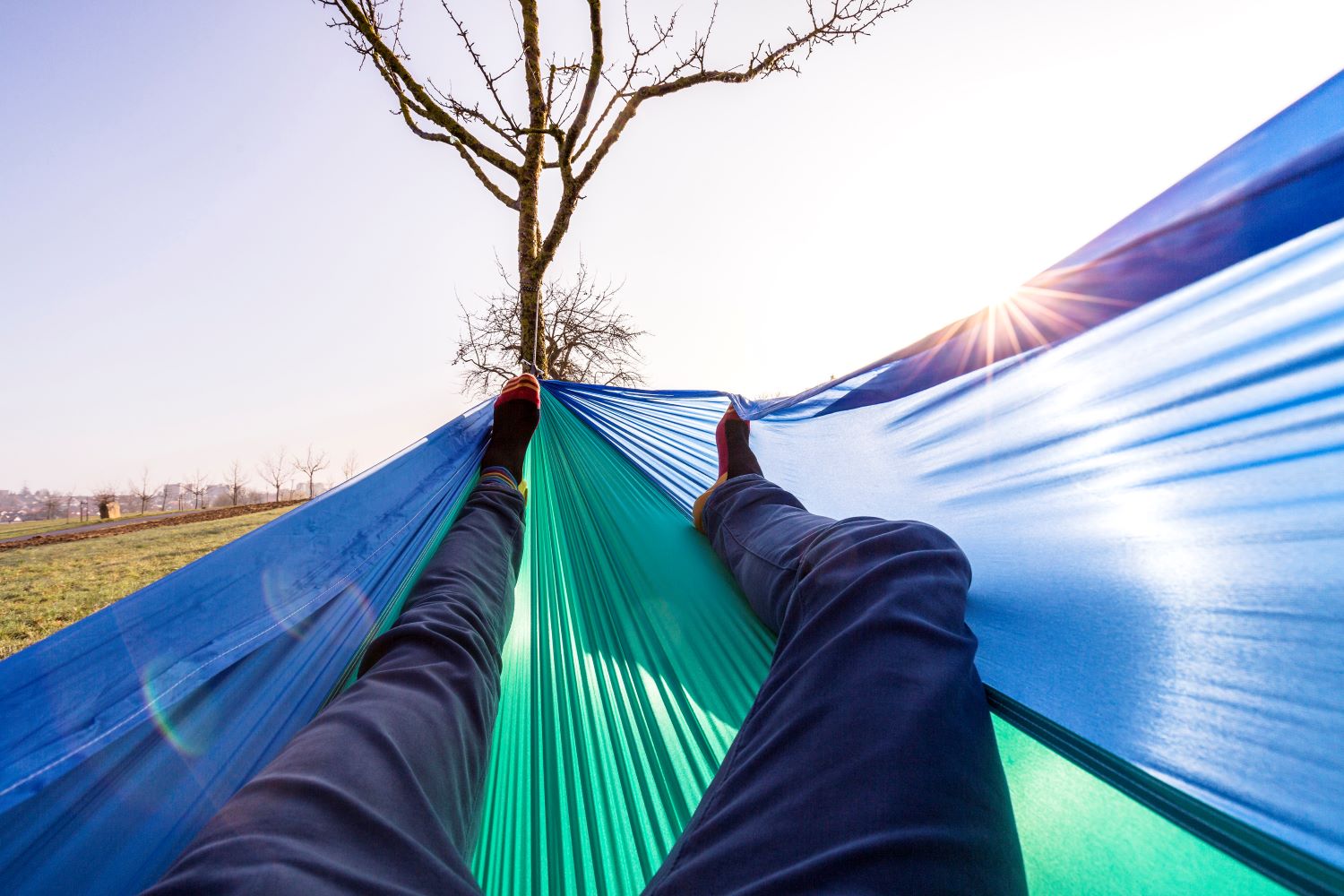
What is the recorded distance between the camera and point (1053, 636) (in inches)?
26.4

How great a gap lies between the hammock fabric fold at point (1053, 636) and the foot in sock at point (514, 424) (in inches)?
14.4

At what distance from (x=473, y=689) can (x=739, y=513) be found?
0.62 metres

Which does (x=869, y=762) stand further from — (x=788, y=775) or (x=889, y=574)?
(x=889, y=574)

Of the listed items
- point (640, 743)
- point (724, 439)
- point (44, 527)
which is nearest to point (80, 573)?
point (724, 439)

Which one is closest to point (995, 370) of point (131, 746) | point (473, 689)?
point (473, 689)

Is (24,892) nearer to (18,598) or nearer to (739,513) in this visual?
(739,513)

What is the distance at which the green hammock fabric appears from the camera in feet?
1.76

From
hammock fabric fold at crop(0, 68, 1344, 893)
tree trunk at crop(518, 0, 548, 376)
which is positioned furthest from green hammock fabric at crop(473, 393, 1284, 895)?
tree trunk at crop(518, 0, 548, 376)

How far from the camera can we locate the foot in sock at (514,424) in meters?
1.46

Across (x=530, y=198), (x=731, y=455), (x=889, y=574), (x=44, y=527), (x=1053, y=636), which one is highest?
(x=530, y=198)

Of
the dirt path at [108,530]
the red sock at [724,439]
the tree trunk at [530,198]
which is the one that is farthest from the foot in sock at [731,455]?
the dirt path at [108,530]

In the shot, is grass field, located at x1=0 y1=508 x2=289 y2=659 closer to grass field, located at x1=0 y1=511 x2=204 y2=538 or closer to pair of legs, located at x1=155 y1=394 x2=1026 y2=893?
pair of legs, located at x1=155 y1=394 x2=1026 y2=893

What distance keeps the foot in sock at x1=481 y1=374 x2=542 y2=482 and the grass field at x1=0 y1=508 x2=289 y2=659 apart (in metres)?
2.36

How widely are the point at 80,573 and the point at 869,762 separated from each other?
6.77m
